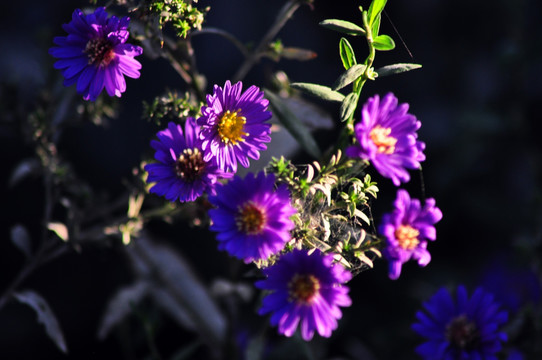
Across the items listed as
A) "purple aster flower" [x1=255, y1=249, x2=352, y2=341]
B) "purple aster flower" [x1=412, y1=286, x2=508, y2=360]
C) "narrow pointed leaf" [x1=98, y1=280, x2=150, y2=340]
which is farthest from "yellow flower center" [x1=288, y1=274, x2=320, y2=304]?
"narrow pointed leaf" [x1=98, y1=280, x2=150, y2=340]

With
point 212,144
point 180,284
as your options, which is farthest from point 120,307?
point 212,144

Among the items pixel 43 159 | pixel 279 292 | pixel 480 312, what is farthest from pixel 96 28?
pixel 480 312

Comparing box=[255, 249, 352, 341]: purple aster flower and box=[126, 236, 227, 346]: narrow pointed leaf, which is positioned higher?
box=[255, 249, 352, 341]: purple aster flower

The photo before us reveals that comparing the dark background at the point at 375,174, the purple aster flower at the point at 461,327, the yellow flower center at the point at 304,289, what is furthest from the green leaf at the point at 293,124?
the dark background at the point at 375,174

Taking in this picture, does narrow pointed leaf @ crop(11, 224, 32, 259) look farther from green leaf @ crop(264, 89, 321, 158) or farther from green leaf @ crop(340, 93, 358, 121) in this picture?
green leaf @ crop(340, 93, 358, 121)

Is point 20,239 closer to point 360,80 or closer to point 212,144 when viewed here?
point 212,144
